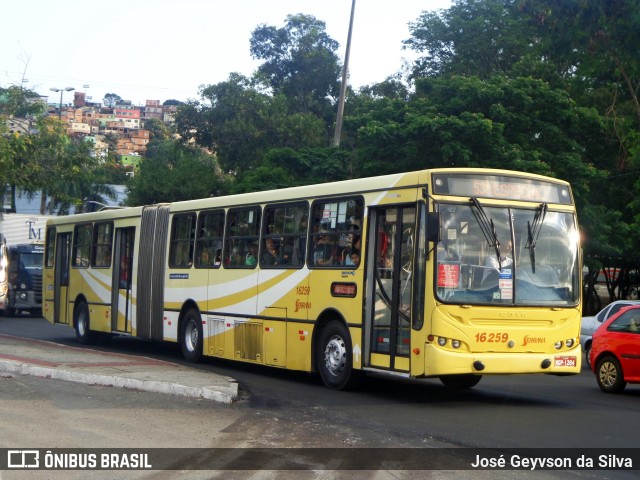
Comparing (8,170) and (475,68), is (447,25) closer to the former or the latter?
(475,68)

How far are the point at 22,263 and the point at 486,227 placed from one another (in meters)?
28.1

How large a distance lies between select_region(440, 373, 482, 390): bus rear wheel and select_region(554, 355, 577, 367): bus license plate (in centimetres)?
204

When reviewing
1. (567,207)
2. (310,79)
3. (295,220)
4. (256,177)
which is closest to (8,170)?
(256,177)

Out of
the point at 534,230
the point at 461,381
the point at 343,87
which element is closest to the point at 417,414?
the point at 534,230

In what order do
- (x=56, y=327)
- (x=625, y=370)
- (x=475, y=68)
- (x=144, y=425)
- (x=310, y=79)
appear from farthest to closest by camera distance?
(x=310, y=79) < (x=475, y=68) < (x=56, y=327) < (x=625, y=370) < (x=144, y=425)

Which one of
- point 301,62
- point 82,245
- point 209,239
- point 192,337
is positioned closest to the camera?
point 209,239

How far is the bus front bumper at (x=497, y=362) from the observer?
12.8m

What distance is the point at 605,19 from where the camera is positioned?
19312 mm

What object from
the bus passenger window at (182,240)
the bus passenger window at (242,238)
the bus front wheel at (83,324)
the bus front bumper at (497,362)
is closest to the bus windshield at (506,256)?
the bus front bumper at (497,362)

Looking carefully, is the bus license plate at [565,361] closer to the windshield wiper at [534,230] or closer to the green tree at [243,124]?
the windshield wiper at [534,230]

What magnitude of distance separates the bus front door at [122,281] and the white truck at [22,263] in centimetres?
1505

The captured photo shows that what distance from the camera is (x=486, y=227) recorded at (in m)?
13.4

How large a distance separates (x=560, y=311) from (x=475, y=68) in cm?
3585

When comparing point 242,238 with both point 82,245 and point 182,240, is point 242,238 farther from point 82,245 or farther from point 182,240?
point 82,245
